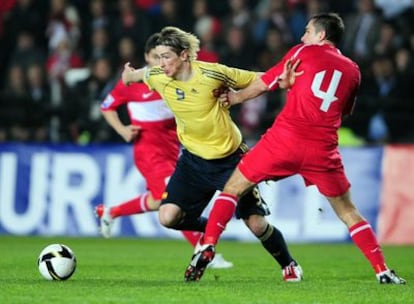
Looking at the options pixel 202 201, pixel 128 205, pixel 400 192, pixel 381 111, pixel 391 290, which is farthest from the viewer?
pixel 381 111

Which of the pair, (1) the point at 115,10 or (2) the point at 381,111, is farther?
(1) the point at 115,10

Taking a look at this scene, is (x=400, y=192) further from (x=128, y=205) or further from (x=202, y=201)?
(x=202, y=201)

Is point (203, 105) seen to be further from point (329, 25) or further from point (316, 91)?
point (329, 25)

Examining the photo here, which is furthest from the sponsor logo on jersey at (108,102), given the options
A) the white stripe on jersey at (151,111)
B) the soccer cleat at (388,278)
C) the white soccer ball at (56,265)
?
the soccer cleat at (388,278)

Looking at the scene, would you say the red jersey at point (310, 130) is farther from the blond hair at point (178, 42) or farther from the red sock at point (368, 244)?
the blond hair at point (178, 42)

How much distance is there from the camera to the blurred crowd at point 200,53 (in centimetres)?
1734

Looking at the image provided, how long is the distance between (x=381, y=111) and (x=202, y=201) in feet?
26.0

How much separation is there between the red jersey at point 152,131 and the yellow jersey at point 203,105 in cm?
231

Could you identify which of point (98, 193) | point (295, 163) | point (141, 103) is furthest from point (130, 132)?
point (98, 193)

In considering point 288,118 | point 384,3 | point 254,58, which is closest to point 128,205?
point 288,118

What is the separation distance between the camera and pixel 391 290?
8.62 metres

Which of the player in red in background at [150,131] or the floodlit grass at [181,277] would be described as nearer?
the floodlit grass at [181,277]

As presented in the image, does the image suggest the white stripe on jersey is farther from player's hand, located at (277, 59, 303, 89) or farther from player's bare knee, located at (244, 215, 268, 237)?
player's hand, located at (277, 59, 303, 89)

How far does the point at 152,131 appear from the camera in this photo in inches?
480
